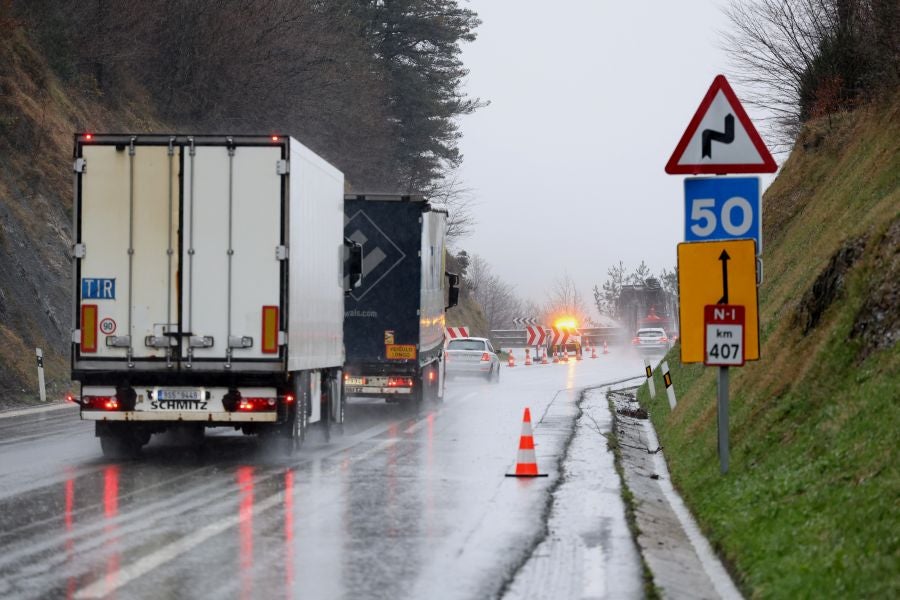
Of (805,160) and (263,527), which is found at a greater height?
(805,160)

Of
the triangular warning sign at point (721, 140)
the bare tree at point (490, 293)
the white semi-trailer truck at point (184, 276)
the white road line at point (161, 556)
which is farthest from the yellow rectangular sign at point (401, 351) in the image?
the bare tree at point (490, 293)

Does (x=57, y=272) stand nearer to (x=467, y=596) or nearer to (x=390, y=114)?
(x=467, y=596)

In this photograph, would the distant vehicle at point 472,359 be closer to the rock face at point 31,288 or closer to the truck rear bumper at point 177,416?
the rock face at point 31,288

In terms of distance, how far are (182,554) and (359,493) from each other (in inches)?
159

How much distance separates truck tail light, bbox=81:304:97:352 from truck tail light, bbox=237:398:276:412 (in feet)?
5.75

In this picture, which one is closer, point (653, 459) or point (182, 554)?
point (182, 554)

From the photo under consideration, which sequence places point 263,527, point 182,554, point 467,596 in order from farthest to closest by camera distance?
point 263,527 < point 182,554 < point 467,596

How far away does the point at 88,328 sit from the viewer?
16.4m

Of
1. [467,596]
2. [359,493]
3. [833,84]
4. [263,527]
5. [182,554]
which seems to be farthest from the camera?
[833,84]

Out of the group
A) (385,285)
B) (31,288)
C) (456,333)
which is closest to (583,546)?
(385,285)

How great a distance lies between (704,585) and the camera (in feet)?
28.8

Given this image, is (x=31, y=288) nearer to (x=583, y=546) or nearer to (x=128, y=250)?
(x=128, y=250)

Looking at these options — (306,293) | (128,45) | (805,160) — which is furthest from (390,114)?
(306,293)

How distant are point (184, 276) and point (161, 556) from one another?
7009 millimetres
